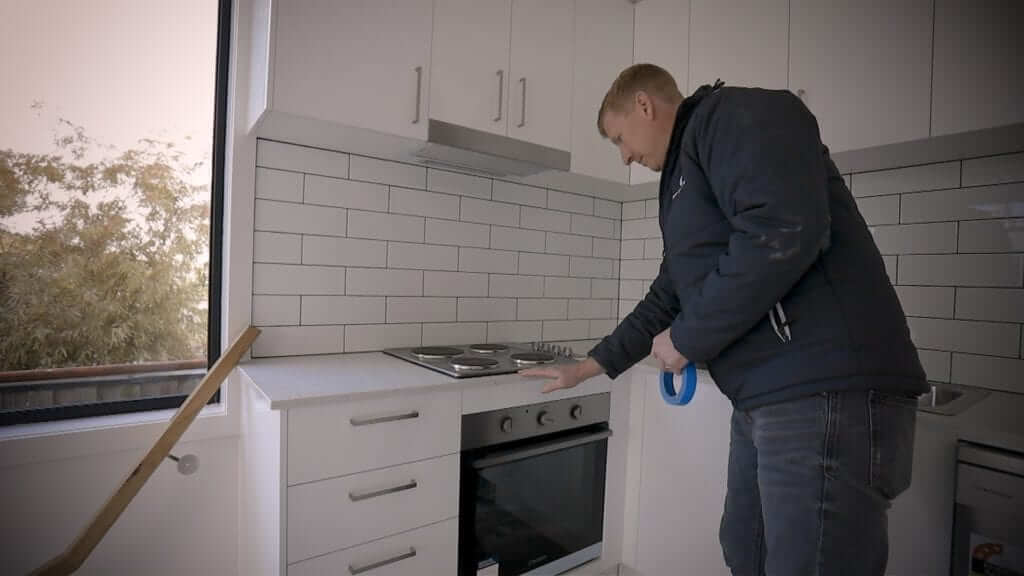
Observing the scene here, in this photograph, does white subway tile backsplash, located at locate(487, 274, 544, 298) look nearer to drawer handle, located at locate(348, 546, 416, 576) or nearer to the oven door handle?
the oven door handle

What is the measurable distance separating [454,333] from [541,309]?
44 centimetres

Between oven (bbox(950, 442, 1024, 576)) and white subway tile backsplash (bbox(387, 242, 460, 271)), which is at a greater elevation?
white subway tile backsplash (bbox(387, 242, 460, 271))

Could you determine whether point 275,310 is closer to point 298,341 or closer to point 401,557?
point 298,341

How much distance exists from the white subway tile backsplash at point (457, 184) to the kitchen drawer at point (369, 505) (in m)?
1.01

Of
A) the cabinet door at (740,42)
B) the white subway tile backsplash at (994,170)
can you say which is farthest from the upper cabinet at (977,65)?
the cabinet door at (740,42)

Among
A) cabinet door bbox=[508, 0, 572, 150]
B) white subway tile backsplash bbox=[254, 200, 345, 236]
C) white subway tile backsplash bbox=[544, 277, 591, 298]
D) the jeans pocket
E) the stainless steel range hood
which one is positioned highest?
cabinet door bbox=[508, 0, 572, 150]

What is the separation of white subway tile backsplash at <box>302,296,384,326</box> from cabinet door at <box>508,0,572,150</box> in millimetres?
762

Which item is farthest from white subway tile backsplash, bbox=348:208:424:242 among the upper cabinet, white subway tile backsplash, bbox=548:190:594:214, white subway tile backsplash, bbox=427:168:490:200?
the upper cabinet

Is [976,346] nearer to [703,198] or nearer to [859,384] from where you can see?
[859,384]

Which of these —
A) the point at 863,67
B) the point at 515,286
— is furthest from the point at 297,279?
the point at 863,67

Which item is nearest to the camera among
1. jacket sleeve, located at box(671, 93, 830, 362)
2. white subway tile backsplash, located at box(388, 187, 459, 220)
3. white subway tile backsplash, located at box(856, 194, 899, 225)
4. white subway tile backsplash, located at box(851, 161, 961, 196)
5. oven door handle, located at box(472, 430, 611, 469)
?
jacket sleeve, located at box(671, 93, 830, 362)

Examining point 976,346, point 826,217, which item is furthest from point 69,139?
point 976,346

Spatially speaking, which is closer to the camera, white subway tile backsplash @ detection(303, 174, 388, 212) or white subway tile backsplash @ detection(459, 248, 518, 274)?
white subway tile backsplash @ detection(303, 174, 388, 212)

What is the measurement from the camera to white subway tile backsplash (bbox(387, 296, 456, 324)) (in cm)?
184
